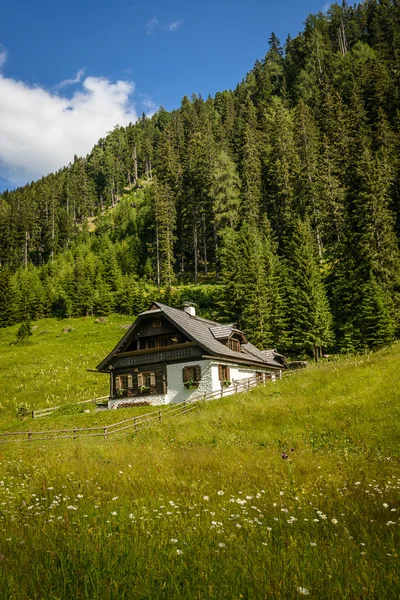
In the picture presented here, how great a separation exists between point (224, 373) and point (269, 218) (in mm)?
49725

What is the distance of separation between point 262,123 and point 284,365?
76.2 m

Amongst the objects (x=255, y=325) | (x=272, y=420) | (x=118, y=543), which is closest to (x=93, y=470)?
(x=118, y=543)

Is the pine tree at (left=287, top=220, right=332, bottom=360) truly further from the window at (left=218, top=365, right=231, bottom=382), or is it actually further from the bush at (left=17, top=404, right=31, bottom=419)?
the bush at (left=17, top=404, right=31, bottom=419)

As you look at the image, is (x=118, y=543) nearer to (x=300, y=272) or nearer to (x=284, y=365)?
(x=284, y=365)

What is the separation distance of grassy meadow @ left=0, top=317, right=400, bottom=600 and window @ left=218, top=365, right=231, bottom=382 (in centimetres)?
1529

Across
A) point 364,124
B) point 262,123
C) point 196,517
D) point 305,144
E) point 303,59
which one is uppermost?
point 303,59

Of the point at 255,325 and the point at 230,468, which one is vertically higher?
the point at 255,325

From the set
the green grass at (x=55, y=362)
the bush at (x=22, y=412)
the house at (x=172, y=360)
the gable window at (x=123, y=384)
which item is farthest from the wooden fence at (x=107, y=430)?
the green grass at (x=55, y=362)

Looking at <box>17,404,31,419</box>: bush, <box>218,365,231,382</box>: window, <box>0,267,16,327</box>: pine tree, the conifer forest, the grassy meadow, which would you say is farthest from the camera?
<box>0,267,16,327</box>: pine tree

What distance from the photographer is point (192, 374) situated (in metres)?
32.9

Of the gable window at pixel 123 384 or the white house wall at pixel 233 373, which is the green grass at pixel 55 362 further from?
the white house wall at pixel 233 373

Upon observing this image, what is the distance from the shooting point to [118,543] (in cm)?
444

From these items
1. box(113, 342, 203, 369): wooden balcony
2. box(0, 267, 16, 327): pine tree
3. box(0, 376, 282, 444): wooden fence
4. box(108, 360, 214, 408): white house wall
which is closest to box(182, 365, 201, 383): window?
box(108, 360, 214, 408): white house wall

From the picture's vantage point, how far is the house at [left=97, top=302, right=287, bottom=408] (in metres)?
32.7
